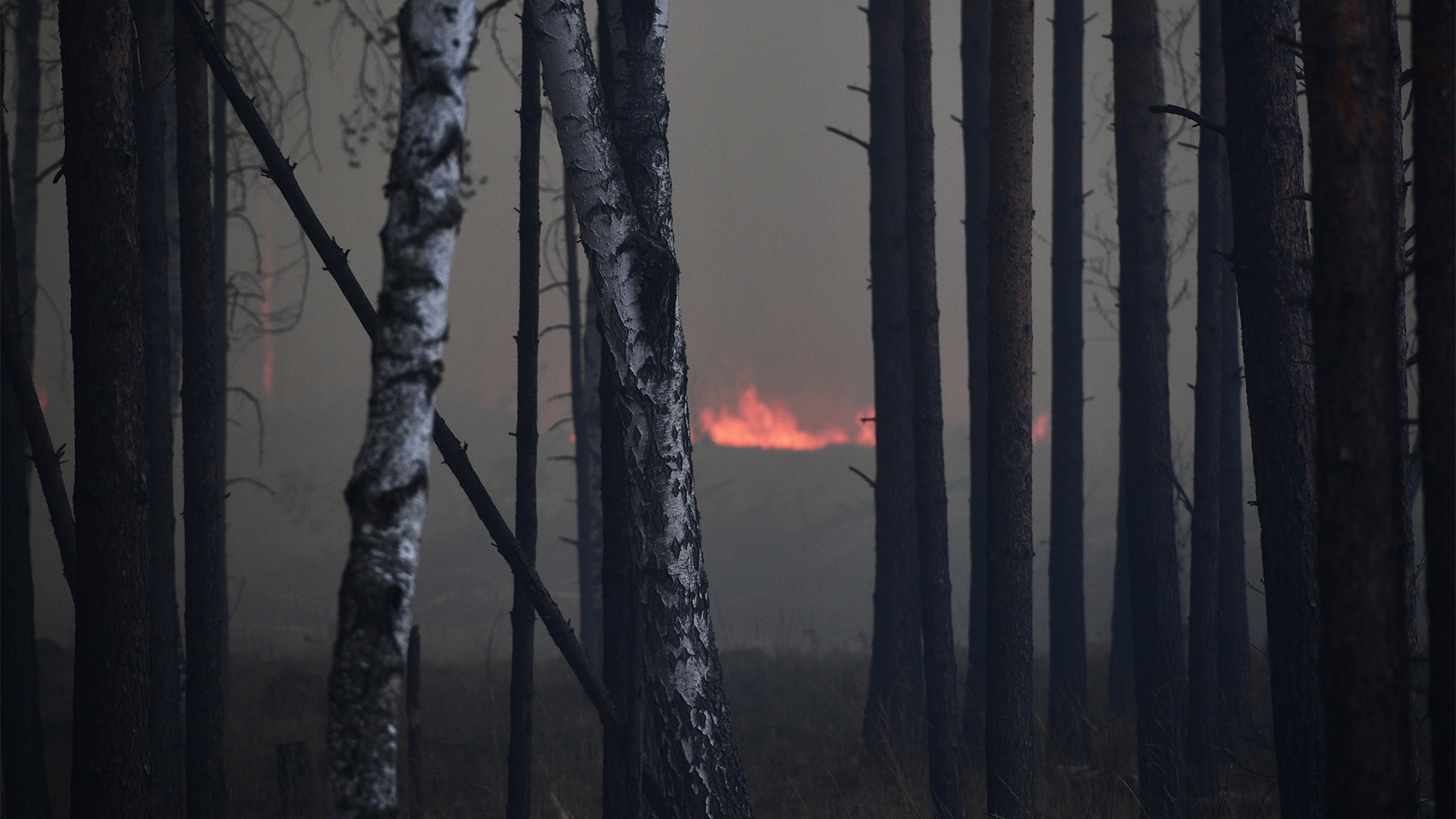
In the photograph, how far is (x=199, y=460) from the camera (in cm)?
535

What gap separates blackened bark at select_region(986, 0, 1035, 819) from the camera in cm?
529

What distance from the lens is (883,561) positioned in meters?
9.24

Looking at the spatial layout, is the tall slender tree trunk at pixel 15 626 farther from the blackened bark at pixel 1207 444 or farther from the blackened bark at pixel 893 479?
the blackened bark at pixel 1207 444

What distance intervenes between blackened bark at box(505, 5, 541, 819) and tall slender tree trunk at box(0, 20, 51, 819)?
2.92 metres

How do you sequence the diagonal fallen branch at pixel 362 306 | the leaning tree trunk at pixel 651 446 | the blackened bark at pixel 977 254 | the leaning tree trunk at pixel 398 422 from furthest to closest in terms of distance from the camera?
the blackened bark at pixel 977 254 → the leaning tree trunk at pixel 651 446 → the diagonal fallen branch at pixel 362 306 → the leaning tree trunk at pixel 398 422

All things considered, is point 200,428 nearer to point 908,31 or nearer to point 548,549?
point 908,31

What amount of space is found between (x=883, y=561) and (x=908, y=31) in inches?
198

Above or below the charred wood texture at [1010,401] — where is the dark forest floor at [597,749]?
below

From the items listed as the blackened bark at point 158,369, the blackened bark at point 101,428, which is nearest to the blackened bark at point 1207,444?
the blackened bark at point 101,428

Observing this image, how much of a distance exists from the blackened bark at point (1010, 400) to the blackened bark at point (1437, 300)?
2.53 m

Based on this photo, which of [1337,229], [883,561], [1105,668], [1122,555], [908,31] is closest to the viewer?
[1337,229]

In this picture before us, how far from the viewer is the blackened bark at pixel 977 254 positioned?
9578 mm

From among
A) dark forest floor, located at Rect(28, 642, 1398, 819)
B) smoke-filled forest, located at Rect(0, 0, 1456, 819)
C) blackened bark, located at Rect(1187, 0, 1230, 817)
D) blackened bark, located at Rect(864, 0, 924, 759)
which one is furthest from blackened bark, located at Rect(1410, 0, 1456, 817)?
blackened bark, located at Rect(864, 0, 924, 759)

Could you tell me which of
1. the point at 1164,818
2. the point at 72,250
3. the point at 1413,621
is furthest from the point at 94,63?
the point at 1164,818
